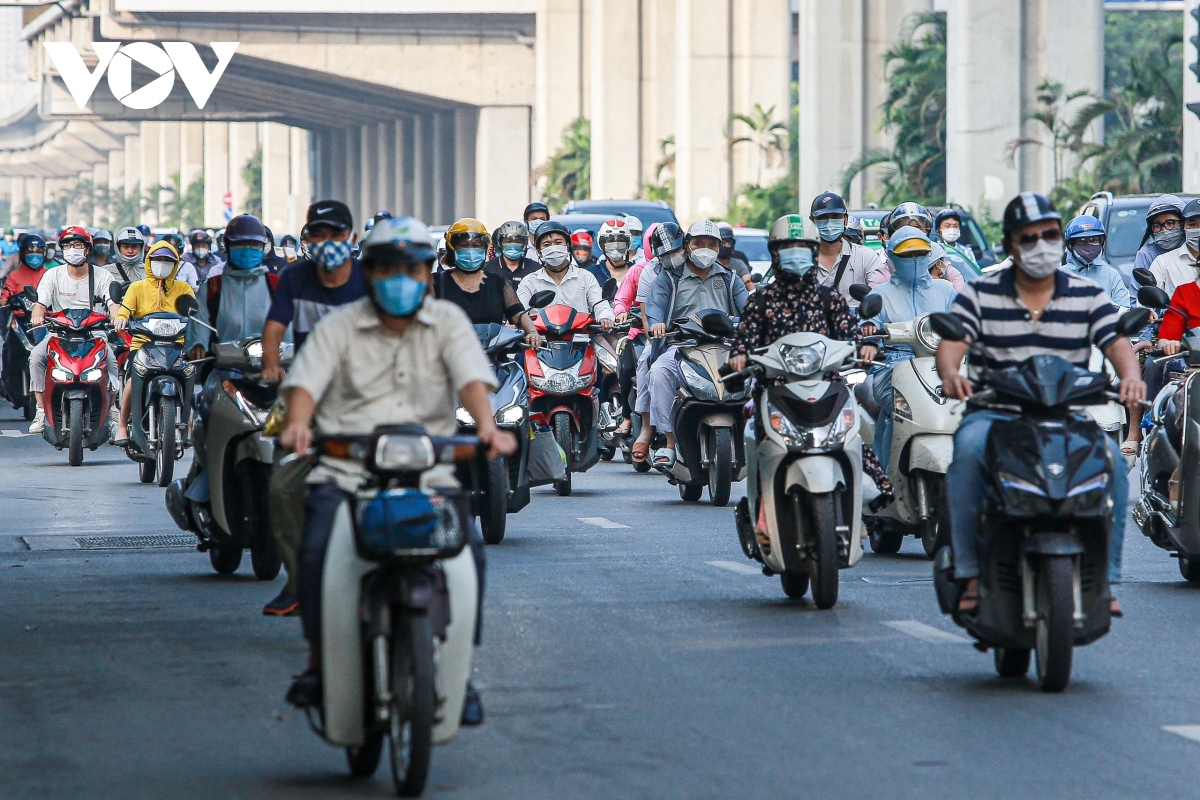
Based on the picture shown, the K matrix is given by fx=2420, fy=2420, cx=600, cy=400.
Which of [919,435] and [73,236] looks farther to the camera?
[73,236]

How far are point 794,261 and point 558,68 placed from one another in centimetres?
7082

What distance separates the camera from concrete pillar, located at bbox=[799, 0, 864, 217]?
57562 millimetres

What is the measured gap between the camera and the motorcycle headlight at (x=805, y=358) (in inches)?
411

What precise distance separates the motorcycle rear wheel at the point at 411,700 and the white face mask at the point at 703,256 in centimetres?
964

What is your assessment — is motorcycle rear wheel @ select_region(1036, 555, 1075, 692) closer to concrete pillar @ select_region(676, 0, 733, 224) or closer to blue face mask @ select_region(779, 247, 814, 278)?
blue face mask @ select_region(779, 247, 814, 278)

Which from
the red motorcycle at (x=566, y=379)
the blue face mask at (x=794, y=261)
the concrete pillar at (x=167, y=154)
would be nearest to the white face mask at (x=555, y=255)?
the red motorcycle at (x=566, y=379)

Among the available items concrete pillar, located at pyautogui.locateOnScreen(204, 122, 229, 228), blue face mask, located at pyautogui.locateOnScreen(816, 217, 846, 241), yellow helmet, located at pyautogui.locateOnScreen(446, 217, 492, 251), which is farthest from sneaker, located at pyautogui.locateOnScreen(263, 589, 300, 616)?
concrete pillar, located at pyautogui.locateOnScreen(204, 122, 229, 228)

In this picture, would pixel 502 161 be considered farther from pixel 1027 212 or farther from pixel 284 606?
pixel 1027 212

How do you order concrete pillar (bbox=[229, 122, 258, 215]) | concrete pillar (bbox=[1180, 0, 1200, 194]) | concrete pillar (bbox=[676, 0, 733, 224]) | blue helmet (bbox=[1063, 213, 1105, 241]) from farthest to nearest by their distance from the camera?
concrete pillar (bbox=[229, 122, 258, 215]) → concrete pillar (bbox=[676, 0, 733, 224]) → concrete pillar (bbox=[1180, 0, 1200, 194]) → blue helmet (bbox=[1063, 213, 1105, 241])

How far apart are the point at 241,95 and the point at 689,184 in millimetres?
38147

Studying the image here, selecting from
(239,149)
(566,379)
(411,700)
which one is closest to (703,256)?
(566,379)

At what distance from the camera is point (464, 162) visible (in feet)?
318

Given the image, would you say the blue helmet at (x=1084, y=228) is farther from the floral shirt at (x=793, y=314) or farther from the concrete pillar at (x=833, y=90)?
the concrete pillar at (x=833, y=90)

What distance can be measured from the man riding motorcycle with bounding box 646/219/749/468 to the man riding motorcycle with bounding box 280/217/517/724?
8867 millimetres
